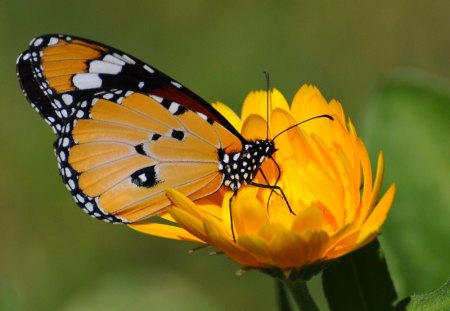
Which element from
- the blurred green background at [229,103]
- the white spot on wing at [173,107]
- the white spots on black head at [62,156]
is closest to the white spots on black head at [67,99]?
the white spots on black head at [62,156]

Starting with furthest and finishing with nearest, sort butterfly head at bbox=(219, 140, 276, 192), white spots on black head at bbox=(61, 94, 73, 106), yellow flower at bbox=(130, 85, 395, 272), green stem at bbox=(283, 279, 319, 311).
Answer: white spots on black head at bbox=(61, 94, 73, 106) < butterfly head at bbox=(219, 140, 276, 192) < green stem at bbox=(283, 279, 319, 311) < yellow flower at bbox=(130, 85, 395, 272)

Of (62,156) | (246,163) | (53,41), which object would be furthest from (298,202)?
(53,41)

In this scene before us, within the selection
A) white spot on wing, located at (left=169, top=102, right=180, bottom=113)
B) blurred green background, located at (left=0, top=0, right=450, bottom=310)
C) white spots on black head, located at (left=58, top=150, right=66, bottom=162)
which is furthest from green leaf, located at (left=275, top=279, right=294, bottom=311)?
white spots on black head, located at (left=58, top=150, right=66, bottom=162)

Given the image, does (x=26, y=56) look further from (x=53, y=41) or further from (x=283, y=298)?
(x=283, y=298)

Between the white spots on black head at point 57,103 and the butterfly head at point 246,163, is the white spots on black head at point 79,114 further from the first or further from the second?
the butterfly head at point 246,163

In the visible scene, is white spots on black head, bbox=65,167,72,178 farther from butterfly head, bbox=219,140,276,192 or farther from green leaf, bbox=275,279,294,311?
green leaf, bbox=275,279,294,311

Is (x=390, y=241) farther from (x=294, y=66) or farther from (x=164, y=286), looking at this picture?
(x=294, y=66)
